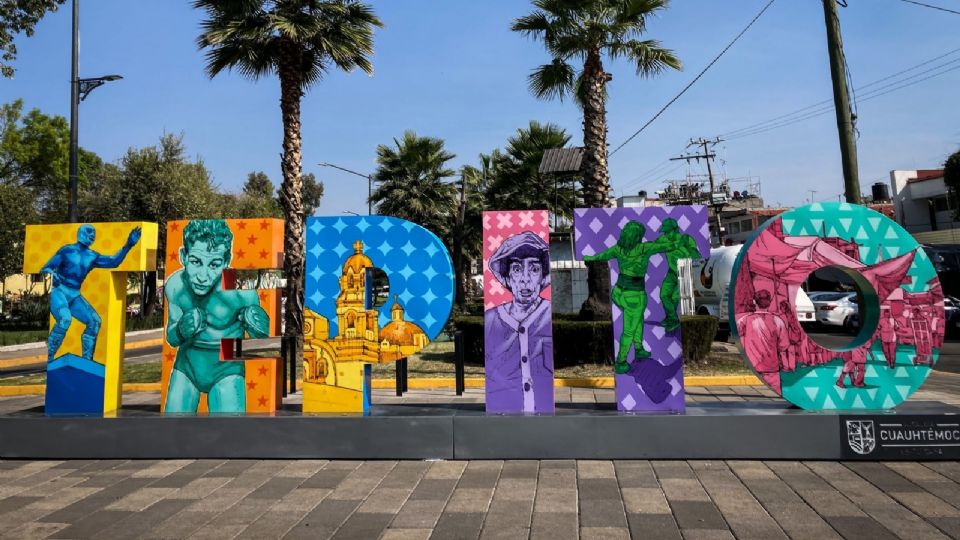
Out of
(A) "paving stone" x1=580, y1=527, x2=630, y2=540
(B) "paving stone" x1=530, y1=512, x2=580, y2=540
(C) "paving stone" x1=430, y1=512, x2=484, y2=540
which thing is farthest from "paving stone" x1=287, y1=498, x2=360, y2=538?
(A) "paving stone" x1=580, y1=527, x2=630, y2=540

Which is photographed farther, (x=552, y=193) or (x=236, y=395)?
(x=552, y=193)

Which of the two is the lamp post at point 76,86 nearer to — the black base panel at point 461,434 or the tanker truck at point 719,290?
the black base panel at point 461,434

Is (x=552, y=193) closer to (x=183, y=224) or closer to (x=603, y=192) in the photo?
(x=603, y=192)

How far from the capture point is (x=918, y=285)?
20.2 ft

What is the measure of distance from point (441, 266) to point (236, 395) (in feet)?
9.10

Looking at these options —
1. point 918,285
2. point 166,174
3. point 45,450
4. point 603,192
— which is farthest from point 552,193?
point 45,450

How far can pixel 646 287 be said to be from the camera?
6.31m

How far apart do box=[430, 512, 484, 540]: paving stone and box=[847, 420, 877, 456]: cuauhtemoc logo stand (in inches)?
153

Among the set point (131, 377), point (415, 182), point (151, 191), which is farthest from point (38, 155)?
point (131, 377)

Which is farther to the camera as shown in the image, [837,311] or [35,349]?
[35,349]

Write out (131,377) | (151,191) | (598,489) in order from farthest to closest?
(151,191)
(131,377)
(598,489)

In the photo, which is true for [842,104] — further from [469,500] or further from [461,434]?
[469,500]

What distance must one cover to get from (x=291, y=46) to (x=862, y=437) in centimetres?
1300

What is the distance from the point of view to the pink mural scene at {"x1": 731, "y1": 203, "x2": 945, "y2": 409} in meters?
6.12
